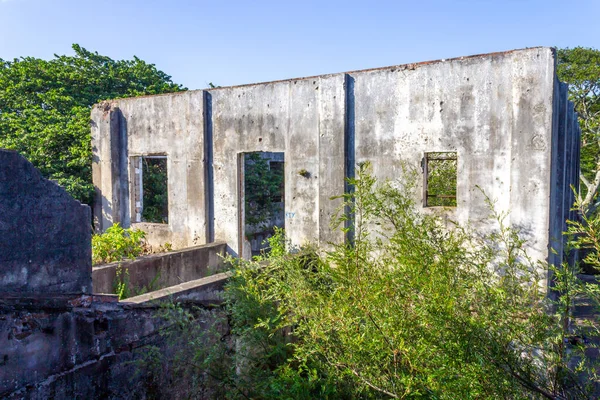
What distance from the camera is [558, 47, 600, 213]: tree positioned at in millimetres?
17328

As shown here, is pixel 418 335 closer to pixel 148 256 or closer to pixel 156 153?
pixel 148 256

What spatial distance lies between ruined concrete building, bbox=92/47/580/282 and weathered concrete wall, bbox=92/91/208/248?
0.09 ft

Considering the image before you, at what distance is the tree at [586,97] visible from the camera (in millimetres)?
17328

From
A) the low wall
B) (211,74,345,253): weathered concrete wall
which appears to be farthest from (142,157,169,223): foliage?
the low wall

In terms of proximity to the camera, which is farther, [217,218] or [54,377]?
[217,218]

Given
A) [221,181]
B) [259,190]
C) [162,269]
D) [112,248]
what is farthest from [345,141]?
[259,190]

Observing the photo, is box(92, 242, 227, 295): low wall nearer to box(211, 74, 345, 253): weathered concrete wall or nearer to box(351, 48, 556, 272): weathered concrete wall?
box(211, 74, 345, 253): weathered concrete wall

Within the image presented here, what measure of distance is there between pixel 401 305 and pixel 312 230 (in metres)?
4.94

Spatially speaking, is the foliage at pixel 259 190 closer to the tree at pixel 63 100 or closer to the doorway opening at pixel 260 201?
the doorway opening at pixel 260 201

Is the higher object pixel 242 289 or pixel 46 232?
pixel 46 232

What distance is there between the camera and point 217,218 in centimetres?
937

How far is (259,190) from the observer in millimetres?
13328

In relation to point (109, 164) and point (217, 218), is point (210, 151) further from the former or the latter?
point (109, 164)

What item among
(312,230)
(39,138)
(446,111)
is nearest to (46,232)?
(312,230)
